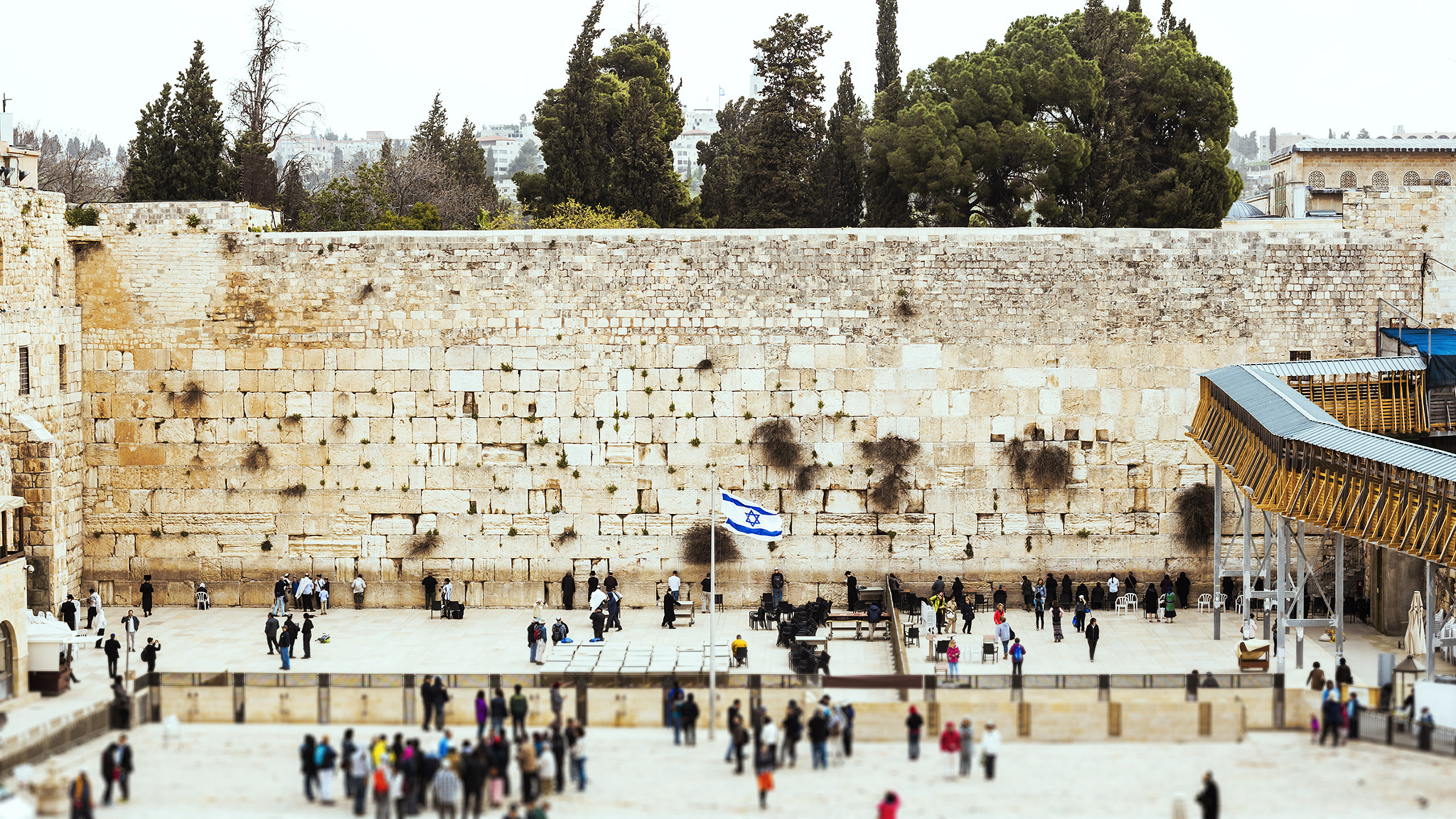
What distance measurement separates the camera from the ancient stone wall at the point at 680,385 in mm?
27453

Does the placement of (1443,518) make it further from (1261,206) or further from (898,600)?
(1261,206)

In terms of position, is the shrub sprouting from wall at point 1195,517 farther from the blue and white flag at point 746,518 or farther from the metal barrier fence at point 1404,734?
the metal barrier fence at point 1404,734

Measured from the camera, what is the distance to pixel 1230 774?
17.3 m

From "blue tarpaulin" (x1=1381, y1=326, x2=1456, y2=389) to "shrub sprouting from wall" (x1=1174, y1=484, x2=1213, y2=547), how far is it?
392 cm

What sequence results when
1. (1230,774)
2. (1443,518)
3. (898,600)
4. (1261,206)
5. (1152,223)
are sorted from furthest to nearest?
(1261,206), (1152,223), (898,600), (1443,518), (1230,774)

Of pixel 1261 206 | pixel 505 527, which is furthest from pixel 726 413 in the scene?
pixel 1261 206

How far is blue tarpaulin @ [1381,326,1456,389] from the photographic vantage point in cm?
2625

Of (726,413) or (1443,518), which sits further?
Answer: (726,413)

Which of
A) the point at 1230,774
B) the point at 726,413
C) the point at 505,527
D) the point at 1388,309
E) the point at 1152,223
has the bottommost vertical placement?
the point at 1230,774

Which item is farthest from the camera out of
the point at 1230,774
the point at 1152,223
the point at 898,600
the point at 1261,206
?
the point at 1261,206

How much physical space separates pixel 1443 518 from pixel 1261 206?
4534 centimetres

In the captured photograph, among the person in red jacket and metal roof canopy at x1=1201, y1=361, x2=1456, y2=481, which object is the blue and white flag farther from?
metal roof canopy at x1=1201, y1=361, x2=1456, y2=481

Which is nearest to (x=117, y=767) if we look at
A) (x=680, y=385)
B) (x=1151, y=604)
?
(x=680, y=385)

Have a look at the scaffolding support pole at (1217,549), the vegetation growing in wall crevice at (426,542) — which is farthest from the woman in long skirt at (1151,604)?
the vegetation growing in wall crevice at (426,542)
